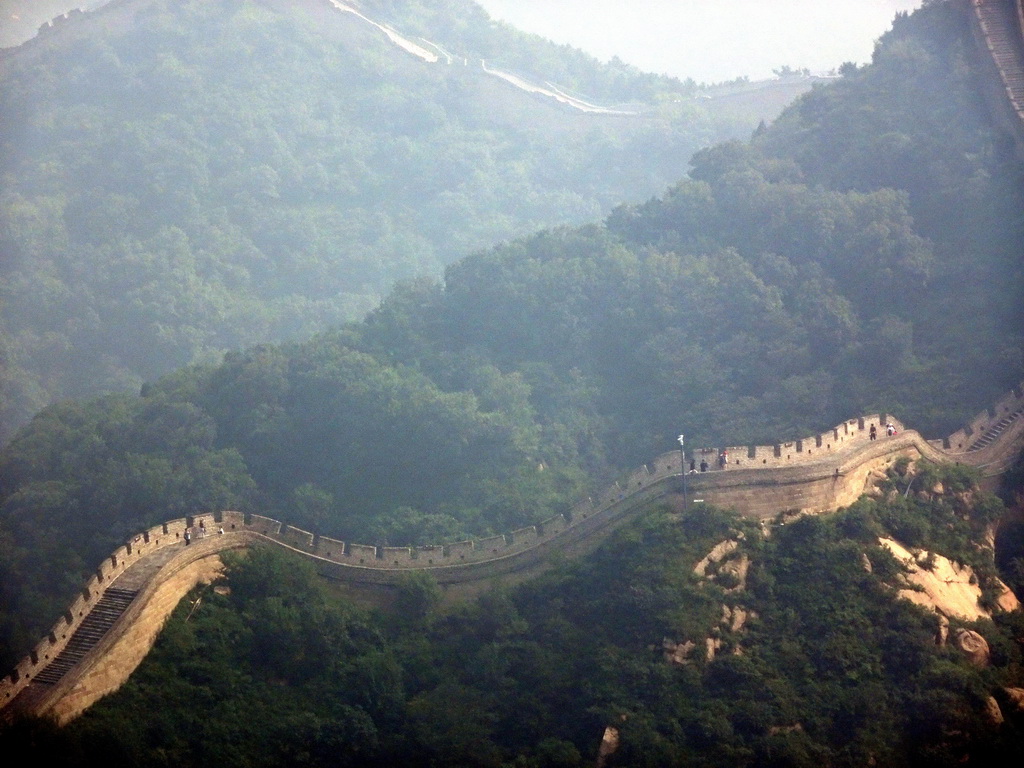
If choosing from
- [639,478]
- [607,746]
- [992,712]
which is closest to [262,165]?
[639,478]

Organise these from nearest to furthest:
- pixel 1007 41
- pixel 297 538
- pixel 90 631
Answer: pixel 90 631
pixel 297 538
pixel 1007 41

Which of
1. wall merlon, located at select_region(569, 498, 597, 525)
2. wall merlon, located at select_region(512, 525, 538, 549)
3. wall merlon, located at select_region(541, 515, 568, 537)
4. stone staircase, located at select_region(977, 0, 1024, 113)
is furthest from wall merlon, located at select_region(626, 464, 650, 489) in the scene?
stone staircase, located at select_region(977, 0, 1024, 113)

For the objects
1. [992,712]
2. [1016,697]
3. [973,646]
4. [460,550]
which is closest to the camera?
[992,712]

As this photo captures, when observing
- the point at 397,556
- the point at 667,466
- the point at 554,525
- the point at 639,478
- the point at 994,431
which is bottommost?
the point at 397,556

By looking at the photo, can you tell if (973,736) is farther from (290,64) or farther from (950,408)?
(290,64)

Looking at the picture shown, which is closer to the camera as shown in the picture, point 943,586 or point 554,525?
point 943,586

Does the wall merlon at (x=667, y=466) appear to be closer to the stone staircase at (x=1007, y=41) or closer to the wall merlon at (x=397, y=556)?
the wall merlon at (x=397, y=556)

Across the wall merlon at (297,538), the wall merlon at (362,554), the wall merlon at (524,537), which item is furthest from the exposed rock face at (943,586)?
the wall merlon at (297,538)

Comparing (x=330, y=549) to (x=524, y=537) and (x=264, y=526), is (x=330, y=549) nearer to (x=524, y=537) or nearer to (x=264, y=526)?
(x=264, y=526)
